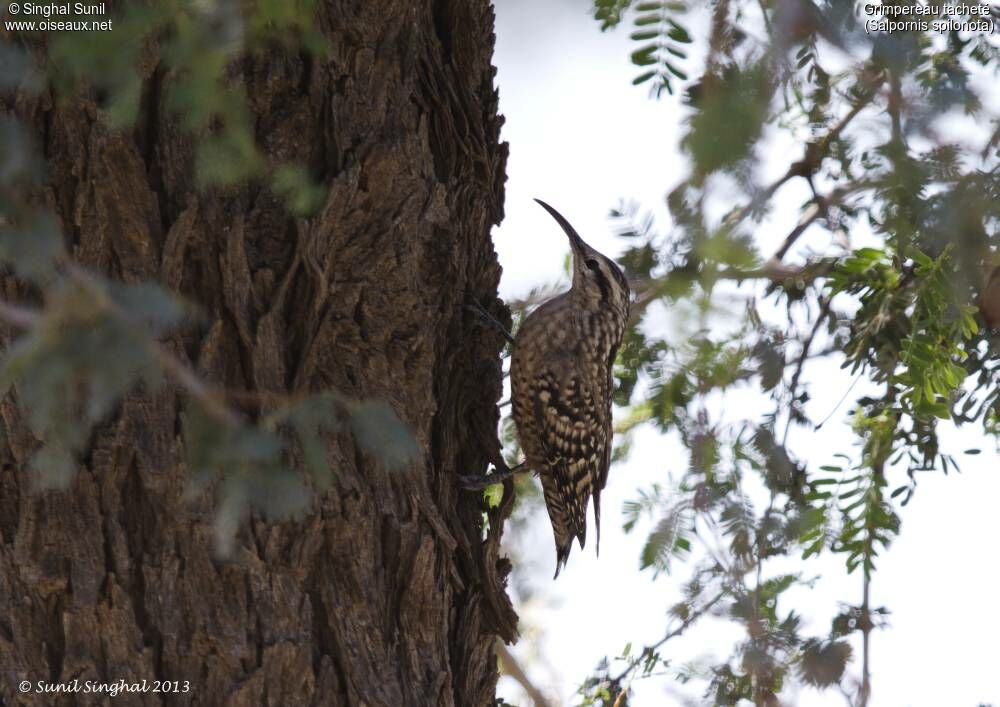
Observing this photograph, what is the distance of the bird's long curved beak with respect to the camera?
441cm

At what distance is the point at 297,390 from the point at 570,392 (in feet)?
5.59

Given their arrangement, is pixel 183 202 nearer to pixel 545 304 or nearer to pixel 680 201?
pixel 680 201

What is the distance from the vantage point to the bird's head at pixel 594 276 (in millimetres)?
4340

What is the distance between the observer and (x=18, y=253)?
1568 mm

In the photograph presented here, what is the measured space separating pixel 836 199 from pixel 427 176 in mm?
1060

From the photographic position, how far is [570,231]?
4457 mm

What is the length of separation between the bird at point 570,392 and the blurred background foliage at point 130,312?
186 cm

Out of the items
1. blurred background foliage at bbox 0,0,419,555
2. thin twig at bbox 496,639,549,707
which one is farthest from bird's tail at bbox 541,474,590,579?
blurred background foliage at bbox 0,0,419,555

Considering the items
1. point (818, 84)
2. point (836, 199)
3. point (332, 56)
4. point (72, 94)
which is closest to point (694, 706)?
point (836, 199)

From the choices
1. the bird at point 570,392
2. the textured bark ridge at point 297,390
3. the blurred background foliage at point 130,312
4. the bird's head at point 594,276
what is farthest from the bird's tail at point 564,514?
the blurred background foliage at point 130,312

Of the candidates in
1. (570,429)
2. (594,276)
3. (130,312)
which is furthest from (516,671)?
(130,312)

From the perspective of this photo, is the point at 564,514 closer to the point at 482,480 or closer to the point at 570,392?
the point at 570,392

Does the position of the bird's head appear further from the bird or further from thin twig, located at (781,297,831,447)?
thin twig, located at (781,297,831,447)

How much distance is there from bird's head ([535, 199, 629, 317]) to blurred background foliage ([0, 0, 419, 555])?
214cm
